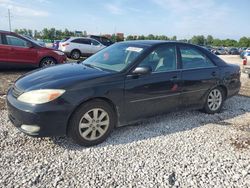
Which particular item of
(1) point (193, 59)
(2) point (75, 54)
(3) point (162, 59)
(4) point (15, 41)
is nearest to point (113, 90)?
(3) point (162, 59)

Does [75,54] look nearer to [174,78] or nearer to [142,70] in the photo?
[174,78]

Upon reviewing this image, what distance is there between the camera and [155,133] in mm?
4312

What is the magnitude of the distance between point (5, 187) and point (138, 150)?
5.83 ft

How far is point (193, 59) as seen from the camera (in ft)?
16.6

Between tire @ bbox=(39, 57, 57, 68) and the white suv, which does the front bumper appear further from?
the white suv

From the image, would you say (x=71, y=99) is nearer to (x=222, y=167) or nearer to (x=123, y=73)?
(x=123, y=73)

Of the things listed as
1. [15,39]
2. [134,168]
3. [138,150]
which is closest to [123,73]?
[138,150]

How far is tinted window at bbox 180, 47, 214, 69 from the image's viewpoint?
4846mm

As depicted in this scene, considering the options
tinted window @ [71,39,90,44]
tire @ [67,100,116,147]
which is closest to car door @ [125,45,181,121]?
tire @ [67,100,116,147]

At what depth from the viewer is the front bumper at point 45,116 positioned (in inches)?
130

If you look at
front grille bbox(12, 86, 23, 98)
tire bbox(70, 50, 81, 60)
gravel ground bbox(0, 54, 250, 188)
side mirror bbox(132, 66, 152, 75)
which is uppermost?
side mirror bbox(132, 66, 152, 75)

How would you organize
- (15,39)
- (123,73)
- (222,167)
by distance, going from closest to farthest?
(222,167) → (123,73) → (15,39)

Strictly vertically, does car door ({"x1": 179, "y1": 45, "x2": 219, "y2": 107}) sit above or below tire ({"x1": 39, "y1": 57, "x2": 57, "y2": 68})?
above

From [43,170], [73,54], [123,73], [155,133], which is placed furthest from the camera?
[73,54]
